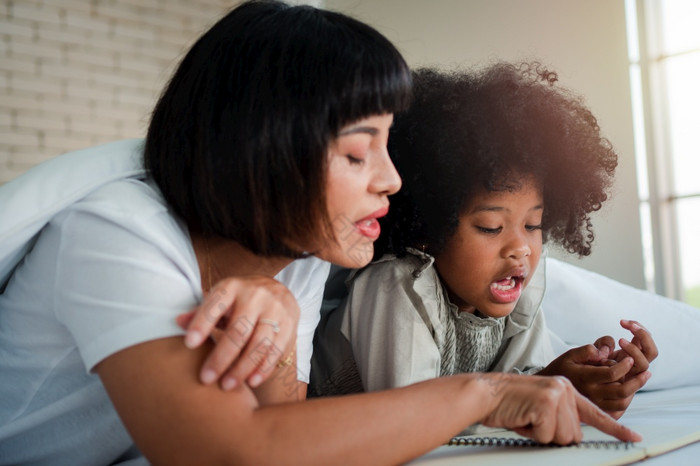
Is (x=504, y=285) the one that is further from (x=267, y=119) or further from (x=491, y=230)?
(x=267, y=119)

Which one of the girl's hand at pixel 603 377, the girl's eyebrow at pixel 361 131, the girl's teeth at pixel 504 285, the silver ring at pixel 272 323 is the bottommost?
the girl's hand at pixel 603 377

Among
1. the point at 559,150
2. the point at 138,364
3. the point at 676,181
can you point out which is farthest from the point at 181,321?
the point at 676,181

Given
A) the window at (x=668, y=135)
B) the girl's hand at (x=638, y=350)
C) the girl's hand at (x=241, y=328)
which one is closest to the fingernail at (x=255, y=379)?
the girl's hand at (x=241, y=328)

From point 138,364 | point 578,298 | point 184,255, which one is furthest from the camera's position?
point 578,298

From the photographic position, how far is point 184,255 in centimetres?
81

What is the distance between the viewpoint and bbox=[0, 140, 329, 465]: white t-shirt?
2.36 ft

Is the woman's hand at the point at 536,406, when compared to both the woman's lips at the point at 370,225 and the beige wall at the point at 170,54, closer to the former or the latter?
the woman's lips at the point at 370,225

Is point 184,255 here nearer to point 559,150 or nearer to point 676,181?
point 559,150

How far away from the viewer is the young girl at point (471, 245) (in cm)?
117

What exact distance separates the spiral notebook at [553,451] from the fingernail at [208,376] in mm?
300

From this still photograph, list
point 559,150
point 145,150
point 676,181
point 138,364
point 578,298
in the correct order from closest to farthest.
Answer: point 138,364 → point 145,150 → point 559,150 → point 578,298 → point 676,181

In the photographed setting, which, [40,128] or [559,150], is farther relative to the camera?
[40,128]

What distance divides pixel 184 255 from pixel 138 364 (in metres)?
0.16

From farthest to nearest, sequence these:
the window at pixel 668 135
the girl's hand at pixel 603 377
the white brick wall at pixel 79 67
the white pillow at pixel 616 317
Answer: the white brick wall at pixel 79 67, the window at pixel 668 135, the white pillow at pixel 616 317, the girl's hand at pixel 603 377
